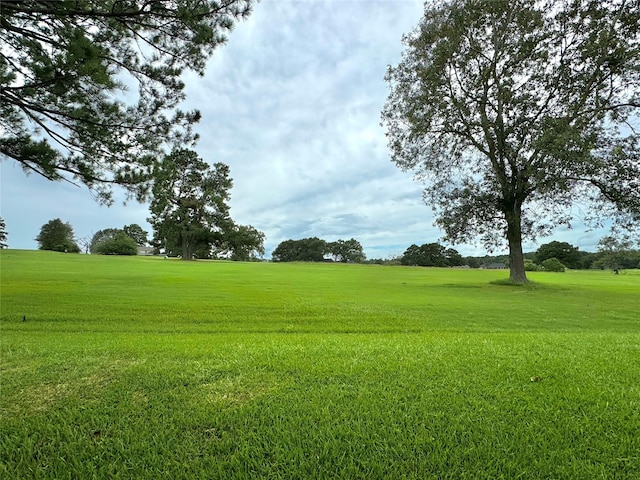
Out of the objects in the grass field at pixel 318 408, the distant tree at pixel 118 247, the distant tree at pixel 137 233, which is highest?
the distant tree at pixel 137 233

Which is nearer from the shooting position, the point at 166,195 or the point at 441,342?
the point at 441,342

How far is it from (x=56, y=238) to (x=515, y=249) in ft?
240

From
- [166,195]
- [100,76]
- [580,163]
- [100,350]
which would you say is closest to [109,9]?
[100,76]

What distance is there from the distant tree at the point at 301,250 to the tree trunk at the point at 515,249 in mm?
65955

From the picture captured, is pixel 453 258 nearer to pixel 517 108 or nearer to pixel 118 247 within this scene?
pixel 517 108

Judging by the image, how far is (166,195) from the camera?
8352mm

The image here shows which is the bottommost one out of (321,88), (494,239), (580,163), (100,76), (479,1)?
(494,239)

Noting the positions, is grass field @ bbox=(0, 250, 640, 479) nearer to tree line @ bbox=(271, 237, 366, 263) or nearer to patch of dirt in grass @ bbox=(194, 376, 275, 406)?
patch of dirt in grass @ bbox=(194, 376, 275, 406)

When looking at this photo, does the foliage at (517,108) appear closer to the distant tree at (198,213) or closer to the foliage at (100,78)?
the foliage at (100,78)

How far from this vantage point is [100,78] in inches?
219

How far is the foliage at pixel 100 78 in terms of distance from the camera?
550 centimetres

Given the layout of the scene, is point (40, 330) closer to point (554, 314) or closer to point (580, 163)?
point (554, 314)

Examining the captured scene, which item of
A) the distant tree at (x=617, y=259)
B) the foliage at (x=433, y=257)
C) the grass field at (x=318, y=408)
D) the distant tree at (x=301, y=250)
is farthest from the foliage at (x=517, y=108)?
the distant tree at (x=301, y=250)

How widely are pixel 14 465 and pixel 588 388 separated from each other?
14.4ft
